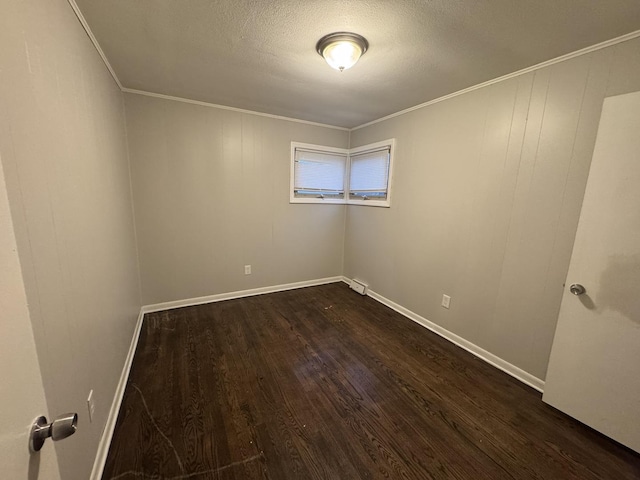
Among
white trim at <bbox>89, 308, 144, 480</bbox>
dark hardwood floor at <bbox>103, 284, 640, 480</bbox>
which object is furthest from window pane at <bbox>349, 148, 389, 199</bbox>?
white trim at <bbox>89, 308, 144, 480</bbox>

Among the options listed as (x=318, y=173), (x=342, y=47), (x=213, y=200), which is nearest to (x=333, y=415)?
(x=342, y=47)

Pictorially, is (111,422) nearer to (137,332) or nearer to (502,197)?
(137,332)

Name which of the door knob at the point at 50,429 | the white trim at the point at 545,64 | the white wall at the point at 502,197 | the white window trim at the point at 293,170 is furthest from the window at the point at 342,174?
the door knob at the point at 50,429

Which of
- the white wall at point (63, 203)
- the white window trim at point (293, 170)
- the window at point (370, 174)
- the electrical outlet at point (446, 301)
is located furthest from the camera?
the white window trim at point (293, 170)

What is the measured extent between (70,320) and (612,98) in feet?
9.88

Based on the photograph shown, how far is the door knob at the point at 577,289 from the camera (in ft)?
5.41

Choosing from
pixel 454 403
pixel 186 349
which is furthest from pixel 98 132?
pixel 454 403

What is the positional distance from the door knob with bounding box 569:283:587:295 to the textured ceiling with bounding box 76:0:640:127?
4.88ft

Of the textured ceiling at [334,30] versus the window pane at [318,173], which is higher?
the textured ceiling at [334,30]

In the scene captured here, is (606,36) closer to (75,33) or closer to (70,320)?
(75,33)

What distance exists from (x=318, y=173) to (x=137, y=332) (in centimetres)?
282

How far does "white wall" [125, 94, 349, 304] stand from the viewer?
9.07 feet

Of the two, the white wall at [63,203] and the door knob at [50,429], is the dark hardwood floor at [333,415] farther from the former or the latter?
the door knob at [50,429]

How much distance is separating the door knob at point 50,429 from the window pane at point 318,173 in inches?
128
